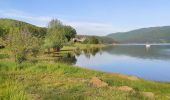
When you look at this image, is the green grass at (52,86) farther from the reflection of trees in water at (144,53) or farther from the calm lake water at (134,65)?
the reflection of trees in water at (144,53)

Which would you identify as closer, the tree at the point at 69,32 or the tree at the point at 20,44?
the tree at the point at 20,44

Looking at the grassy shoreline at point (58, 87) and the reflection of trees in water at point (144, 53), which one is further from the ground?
the grassy shoreline at point (58, 87)

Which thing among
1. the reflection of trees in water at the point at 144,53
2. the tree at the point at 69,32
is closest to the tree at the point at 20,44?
the reflection of trees in water at the point at 144,53

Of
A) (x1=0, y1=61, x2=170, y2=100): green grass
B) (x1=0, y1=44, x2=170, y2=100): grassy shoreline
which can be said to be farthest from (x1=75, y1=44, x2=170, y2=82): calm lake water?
(x1=0, y1=44, x2=170, y2=100): grassy shoreline

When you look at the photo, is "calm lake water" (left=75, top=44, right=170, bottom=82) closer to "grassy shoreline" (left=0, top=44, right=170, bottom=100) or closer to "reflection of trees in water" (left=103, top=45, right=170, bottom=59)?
"reflection of trees in water" (left=103, top=45, right=170, bottom=59)

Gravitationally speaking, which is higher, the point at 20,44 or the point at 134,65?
the point at 20,44

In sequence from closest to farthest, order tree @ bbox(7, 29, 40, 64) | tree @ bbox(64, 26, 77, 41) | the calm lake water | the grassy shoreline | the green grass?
the green grass
the grassy shoreline
tree @ bbox(7, 29, 40, 64)
the calm lake water
tree @ bbox(64, 26, 77, 41)

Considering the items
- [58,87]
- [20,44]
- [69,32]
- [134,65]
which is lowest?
[134,65]

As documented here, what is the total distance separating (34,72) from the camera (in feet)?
56.2

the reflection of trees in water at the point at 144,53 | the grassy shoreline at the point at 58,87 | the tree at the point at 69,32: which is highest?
the tree at the point at 69,32

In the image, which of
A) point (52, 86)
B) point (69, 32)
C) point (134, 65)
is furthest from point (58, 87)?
point (69, 32)

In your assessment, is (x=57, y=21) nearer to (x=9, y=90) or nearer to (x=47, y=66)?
(x=47, y=66)

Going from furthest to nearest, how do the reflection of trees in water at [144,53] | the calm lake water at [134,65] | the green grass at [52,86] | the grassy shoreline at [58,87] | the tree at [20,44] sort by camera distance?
the reflection of trees in water at [144,53]
the calm lake water at [134,65]
the tree at [20,44]
the grassy shoreline at [58,87]
the green grass at [52,86]

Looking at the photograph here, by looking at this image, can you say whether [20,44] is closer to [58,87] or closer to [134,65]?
[58,87]
